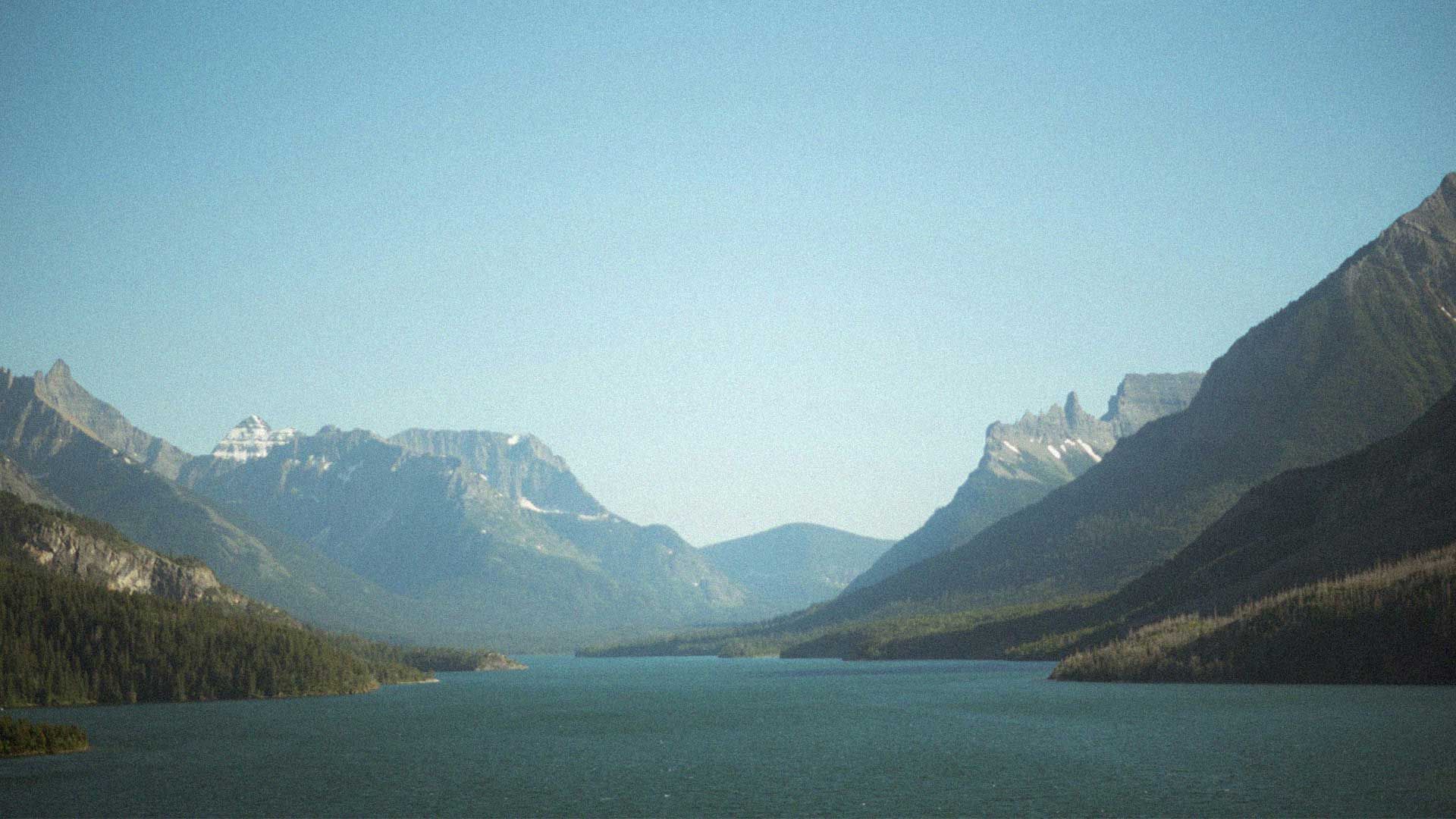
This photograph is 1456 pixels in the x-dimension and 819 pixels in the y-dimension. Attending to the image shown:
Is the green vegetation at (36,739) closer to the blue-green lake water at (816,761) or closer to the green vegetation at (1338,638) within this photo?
the blue-green lake water at (816,761)

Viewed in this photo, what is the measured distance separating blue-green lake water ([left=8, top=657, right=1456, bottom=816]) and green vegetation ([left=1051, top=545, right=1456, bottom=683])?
10.3 meters

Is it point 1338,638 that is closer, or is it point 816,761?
point 816,761

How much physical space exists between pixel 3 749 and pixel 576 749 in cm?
5153

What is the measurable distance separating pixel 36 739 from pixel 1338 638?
150961 millimetres

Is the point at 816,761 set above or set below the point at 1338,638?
above

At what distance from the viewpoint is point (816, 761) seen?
101438mm

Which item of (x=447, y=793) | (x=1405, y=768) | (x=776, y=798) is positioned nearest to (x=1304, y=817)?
(x=1405, y=768)

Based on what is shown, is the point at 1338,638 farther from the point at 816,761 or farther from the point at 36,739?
the point at 36,739

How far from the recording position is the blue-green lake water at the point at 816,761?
7756 cm

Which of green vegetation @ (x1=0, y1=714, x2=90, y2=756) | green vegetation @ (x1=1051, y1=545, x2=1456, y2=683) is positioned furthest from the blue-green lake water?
green vegetation @ (x1=1051, y1=545, x2=1456, y2=683)

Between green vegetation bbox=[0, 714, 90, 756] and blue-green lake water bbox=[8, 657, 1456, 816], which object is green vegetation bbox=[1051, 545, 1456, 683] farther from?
green vegetation bbox=[0, 714, 90, 756]

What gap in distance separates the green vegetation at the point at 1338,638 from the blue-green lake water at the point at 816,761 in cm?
1026

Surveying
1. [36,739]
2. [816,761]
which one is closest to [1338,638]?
[816,761]

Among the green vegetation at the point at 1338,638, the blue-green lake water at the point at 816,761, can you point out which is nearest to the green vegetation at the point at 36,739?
the blue-green lake water at the point at 816,761
